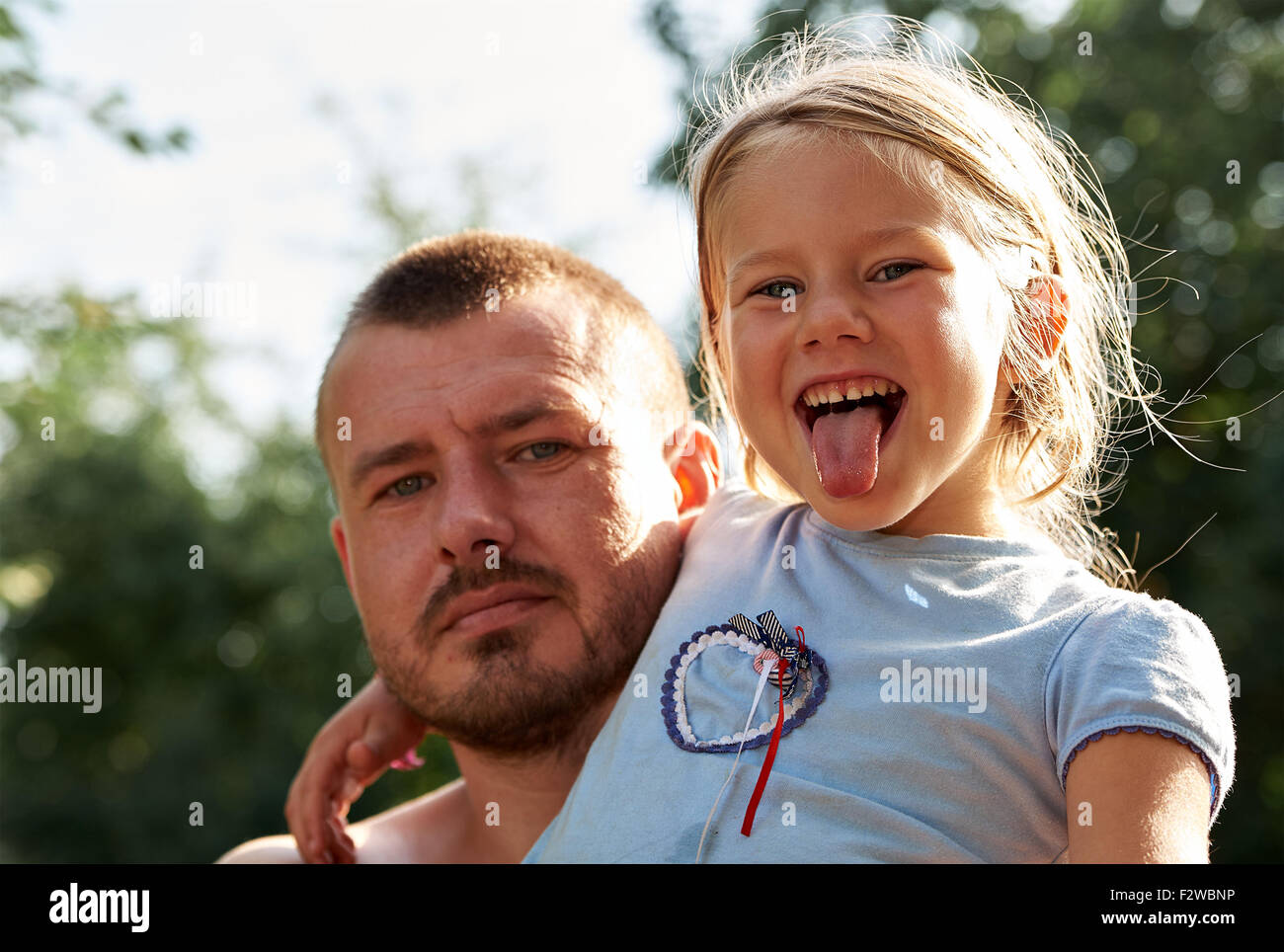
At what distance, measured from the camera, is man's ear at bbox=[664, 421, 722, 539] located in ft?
8.63

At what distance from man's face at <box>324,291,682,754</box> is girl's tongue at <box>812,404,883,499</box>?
2.07ft

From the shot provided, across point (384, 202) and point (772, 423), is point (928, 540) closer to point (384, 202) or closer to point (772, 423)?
point (772, 423)

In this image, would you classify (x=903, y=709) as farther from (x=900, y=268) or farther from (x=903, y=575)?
(x=900, y=268)

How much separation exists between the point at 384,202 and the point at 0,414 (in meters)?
6.27

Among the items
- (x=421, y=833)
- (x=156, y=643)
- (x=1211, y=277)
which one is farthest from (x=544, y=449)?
(x=156, y=643)

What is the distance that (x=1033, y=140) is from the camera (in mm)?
2225

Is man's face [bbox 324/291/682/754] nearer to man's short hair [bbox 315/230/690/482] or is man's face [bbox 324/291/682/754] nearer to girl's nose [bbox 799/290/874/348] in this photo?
man's short hair [bbox 315/230/690/482]

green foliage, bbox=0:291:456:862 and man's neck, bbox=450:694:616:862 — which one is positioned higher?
green foliage, bbox=0:291:456:862

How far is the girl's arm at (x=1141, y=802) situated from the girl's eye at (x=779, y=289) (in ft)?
2.63

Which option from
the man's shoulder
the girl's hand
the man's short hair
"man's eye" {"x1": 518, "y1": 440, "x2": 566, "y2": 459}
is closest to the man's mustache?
"man's eye" {"x1": 518, "y1": 440, "x2": 566, "y2": 459}

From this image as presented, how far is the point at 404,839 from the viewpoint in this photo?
114 inches

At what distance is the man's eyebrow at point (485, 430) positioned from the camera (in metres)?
2.32

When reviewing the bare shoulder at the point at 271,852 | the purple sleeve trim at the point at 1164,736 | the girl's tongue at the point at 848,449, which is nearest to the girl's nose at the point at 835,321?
the girl's tongue at the point at 848,449
